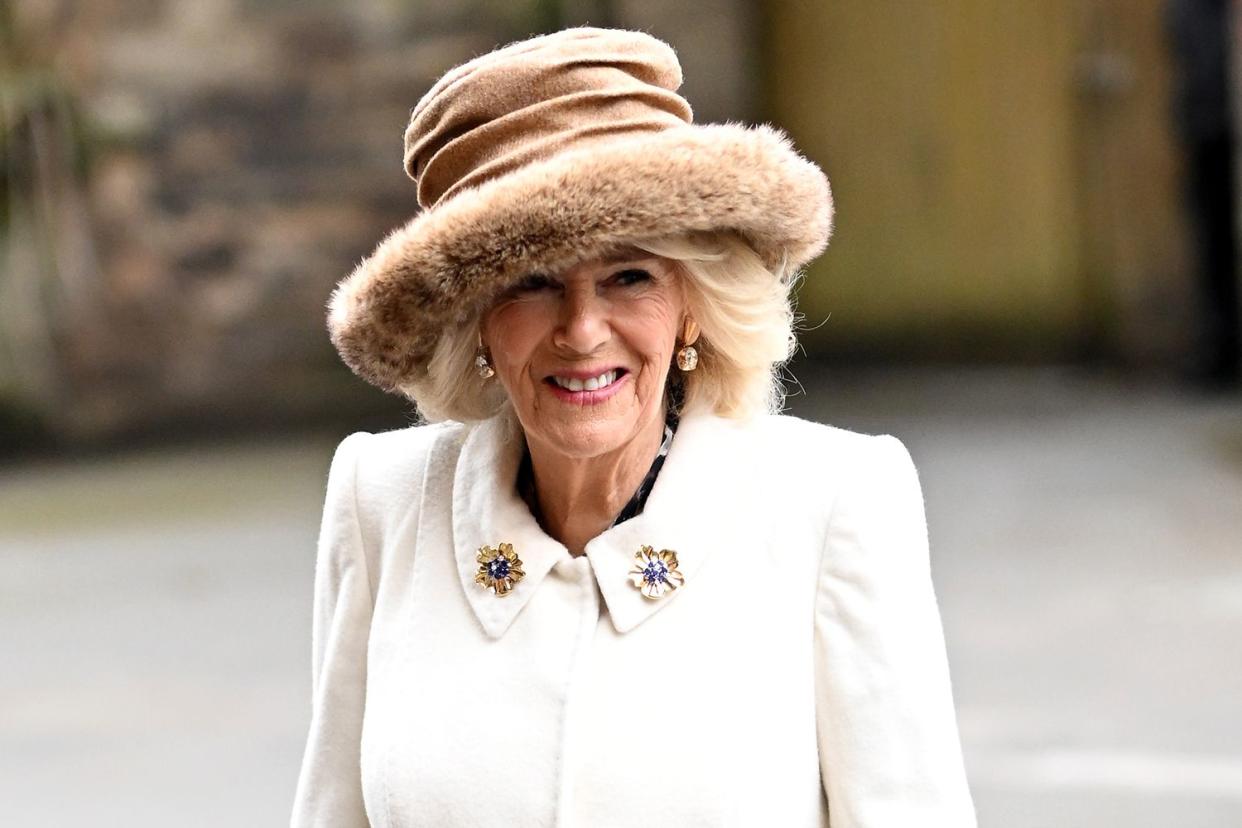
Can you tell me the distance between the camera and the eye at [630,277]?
2062 millimetres

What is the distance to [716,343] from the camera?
214cm

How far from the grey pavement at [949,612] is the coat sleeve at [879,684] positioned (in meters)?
2.52

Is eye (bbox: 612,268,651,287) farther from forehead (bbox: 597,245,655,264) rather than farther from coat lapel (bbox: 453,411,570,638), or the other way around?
coat lapel (bbox: 453,411,570,638)

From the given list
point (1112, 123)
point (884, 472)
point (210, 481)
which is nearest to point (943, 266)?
point (1112, 123)

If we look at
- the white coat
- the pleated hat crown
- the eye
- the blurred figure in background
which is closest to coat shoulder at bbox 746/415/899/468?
the white coat

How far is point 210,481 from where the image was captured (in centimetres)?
900

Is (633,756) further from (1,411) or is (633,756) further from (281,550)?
(1,411)

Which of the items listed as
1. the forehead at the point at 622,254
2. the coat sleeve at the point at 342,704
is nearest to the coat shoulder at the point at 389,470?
the coat sleeve at the point at 342,704

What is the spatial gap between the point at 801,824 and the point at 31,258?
28.3ft

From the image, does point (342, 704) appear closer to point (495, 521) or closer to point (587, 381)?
point (495, 521)

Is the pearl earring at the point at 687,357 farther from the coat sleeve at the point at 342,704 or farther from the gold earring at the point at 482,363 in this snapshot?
the coat sleeve at the point at 342,704

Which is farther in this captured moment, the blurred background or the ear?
the blurred background

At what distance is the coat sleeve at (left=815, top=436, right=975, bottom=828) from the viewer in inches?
78.4

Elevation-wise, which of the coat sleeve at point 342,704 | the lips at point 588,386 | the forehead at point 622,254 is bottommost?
the coat sleeve at point 342,704
